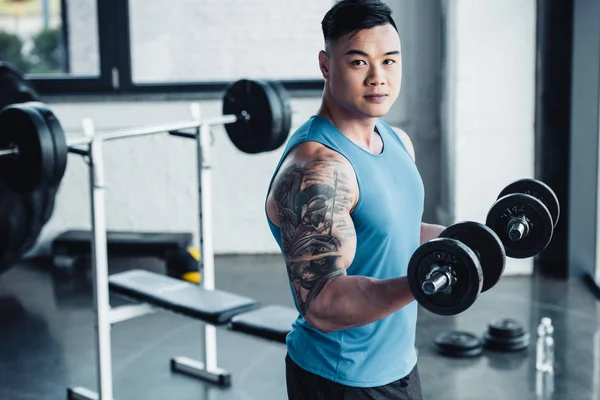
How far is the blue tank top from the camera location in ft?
4.55

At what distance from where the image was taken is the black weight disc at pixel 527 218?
1566 millimetres

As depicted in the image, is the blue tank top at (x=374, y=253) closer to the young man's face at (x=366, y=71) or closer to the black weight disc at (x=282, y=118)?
the young man's face at (x=366, y=71)

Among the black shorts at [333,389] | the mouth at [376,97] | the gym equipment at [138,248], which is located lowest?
the gym equipment at [138,248]

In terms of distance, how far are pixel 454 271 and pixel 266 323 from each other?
1396mm

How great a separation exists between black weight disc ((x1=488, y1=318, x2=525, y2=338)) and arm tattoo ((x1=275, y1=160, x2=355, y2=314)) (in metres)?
2.09

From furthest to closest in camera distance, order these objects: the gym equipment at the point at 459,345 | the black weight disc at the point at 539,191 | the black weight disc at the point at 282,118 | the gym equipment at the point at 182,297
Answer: the gym equipment at the point at 459,345
the black weight disc at the point at 282,118
the gym equipment at the point at 182,297
the black weight disc at the point at 539,191

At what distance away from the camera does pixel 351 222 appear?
135cm

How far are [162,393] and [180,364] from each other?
21 centimetres

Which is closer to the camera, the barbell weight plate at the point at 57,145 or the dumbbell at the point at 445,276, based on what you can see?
the dumbbell at the point at 445,276

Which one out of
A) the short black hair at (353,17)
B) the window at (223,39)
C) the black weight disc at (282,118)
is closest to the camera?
the short black hair at (353,17)

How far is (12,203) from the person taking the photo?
3996 mm

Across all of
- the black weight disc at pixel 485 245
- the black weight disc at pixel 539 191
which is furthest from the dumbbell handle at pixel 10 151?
the black weight disc at pixel 485 245

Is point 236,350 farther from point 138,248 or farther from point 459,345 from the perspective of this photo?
point 138,248

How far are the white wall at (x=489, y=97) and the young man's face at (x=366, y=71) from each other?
2.78 meters
